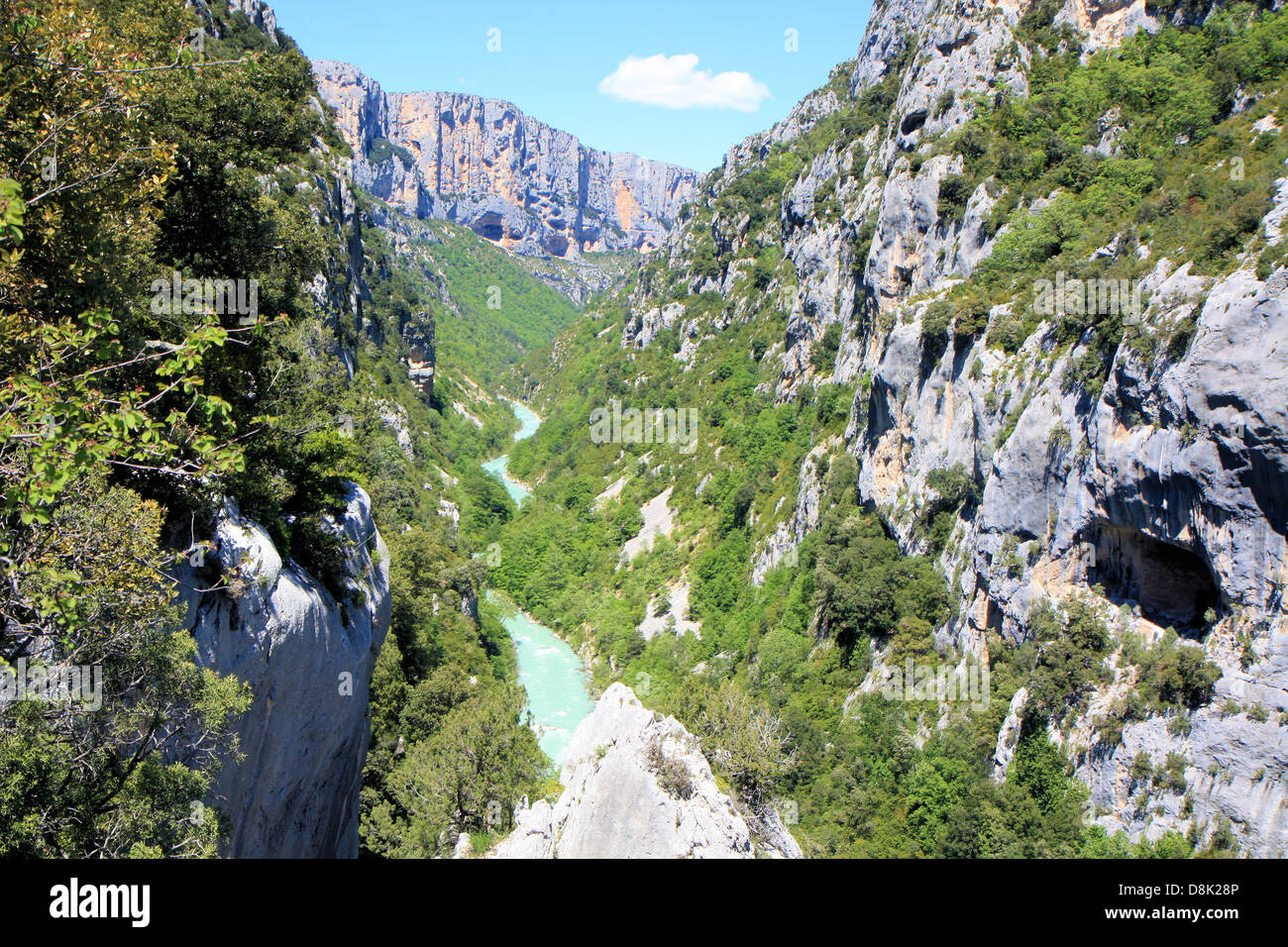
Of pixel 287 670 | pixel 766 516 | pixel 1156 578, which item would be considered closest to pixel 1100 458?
pixel 1156 578

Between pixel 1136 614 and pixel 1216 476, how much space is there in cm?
586

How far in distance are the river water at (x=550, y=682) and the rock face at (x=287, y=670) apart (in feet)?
77.2

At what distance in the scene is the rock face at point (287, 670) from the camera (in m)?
11.5

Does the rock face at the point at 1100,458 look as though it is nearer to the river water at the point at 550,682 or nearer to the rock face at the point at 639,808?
the rock face at the point at 639,808

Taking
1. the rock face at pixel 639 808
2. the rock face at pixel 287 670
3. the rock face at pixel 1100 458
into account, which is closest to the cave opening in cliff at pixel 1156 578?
the rock face at pixel 1100 458

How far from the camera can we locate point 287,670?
13.5 metres

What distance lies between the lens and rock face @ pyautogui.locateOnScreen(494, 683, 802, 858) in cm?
1475

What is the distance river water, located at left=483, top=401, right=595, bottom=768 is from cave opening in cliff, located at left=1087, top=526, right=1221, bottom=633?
27.3m

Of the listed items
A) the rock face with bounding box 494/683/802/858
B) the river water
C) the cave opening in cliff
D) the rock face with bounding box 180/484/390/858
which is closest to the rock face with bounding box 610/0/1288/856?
the cave opening in cliff

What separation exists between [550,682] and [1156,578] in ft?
139

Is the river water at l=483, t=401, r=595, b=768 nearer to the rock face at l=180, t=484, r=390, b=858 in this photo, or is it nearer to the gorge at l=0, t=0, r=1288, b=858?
the gorge at l=0, t=0, r=1288, b=858

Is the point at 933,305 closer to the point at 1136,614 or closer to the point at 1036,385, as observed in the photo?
the point at 1036,385

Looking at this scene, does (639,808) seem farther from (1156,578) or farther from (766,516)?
(766,516)
